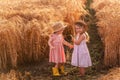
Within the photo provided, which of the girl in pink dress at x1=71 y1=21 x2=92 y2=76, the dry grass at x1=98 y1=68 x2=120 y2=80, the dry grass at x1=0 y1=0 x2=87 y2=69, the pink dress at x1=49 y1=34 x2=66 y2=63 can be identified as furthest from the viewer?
the dry grass at x1=0 y1=0 x2=87 y2=69

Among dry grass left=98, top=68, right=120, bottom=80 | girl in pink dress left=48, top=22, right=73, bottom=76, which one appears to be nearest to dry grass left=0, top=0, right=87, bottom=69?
girl in pink dress left=48, top=22, right=73, bottom=76

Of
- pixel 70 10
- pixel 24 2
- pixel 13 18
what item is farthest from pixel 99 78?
pixel 24 2

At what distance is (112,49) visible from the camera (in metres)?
4.64

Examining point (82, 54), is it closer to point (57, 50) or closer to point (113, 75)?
point (57, 50)

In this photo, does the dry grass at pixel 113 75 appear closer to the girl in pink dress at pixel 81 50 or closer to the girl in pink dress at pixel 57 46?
the girl in pink dress at pixel 81 50

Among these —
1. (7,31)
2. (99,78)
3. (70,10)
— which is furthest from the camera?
(70,10)

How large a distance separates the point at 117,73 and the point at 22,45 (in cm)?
154

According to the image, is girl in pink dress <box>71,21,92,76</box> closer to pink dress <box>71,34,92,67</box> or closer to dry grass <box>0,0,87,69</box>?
pink dress <box>71,34,92,67</box>

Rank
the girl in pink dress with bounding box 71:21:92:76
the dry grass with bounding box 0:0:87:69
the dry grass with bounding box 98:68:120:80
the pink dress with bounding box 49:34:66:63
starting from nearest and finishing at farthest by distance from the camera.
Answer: the dry grass with bounding box 98:68:120:80 < the girl in pink dress with bounding box 71:21:92:76 < the pink dress with bounding box 49:34:66:63 < the dry grass with bounding box 0:0:87:69

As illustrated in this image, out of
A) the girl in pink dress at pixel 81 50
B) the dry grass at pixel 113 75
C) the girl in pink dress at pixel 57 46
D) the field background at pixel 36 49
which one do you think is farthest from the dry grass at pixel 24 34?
the dry grass at pixel 113 75

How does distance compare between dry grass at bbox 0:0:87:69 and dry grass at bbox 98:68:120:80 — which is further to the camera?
dry grass at bbox 0:0:87:69

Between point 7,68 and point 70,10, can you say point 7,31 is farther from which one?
point 70,10

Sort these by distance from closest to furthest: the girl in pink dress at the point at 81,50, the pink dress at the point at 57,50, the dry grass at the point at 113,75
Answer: the dry grass at the point at 113,75 < the girl in pink dress at the point at 81,50 < the pink dress at the point at 57,50

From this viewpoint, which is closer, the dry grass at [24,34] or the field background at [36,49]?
the field background at [36,49]
